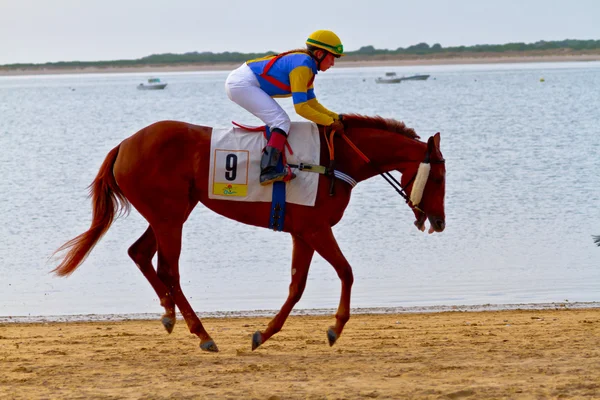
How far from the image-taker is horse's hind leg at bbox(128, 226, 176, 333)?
7789 millimetres

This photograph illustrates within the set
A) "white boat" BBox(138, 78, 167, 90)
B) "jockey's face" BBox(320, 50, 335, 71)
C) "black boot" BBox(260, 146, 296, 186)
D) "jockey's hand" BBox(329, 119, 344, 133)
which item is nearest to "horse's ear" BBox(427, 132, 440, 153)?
"jockey's hand" BBox(329, 119, 344, 133)

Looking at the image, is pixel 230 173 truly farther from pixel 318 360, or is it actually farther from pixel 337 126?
pixel 318 360

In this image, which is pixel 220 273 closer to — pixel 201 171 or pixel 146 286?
pixel 146 286

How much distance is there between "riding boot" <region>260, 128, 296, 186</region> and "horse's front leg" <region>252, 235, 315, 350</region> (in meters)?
0.55

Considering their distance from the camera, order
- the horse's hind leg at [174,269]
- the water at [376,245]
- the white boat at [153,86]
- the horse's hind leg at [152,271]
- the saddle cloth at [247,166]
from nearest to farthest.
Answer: the saddle cloth at [247,166] → the horse's hind leg at [174,269] → the horse's hind leg at [152,271] → the water at [376,245] → the white boat at [153,86]

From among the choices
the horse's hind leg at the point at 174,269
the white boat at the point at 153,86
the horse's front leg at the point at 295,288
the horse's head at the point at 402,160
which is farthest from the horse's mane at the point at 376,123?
the white boat at the point at 153,86

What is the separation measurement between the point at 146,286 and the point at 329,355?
203 inches

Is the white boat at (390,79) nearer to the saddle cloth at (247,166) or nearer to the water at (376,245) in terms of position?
the water at (376,245)

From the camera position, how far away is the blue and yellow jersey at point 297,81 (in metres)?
7.37

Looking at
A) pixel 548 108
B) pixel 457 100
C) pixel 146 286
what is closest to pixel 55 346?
pixel 146 286

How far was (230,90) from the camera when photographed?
7828 mm

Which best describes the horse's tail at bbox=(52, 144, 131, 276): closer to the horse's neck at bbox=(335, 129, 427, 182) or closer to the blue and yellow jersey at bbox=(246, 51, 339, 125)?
the blue and yellow jersey at bbox=(246, 51, 339, 125)

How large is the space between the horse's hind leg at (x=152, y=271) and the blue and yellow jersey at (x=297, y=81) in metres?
1.47

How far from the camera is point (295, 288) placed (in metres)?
7.63
